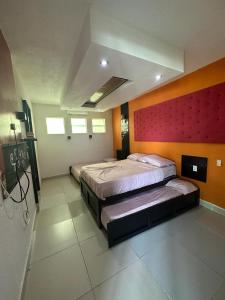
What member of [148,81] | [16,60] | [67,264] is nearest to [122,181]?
[67,264]

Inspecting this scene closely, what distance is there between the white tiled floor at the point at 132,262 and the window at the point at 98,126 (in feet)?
12.0

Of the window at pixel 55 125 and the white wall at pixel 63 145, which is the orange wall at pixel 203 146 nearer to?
the white wall at pixel 63 145

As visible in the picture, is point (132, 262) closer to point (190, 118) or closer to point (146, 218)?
point (146, 218)

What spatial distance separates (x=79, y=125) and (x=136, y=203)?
12.6 feet

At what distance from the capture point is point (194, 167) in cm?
262

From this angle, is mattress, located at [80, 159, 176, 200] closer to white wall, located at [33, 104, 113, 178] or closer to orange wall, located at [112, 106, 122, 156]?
white wall, located at [33, 104, 113, 178]

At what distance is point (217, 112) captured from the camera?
7.21 feet

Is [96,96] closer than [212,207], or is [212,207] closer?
[212,207]

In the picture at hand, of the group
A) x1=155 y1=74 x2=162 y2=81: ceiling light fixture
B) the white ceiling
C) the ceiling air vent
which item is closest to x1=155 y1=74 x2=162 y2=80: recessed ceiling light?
x1=155 y1=74 x2=162 y2=81: ceiling light fixture

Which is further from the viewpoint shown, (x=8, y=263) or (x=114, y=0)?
(x=114, y=0)

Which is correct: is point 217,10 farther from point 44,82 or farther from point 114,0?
point 44,82

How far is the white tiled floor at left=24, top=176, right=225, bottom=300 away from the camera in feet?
3.99

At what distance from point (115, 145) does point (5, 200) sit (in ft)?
15.2

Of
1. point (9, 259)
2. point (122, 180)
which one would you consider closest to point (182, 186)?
point (122, 180)
